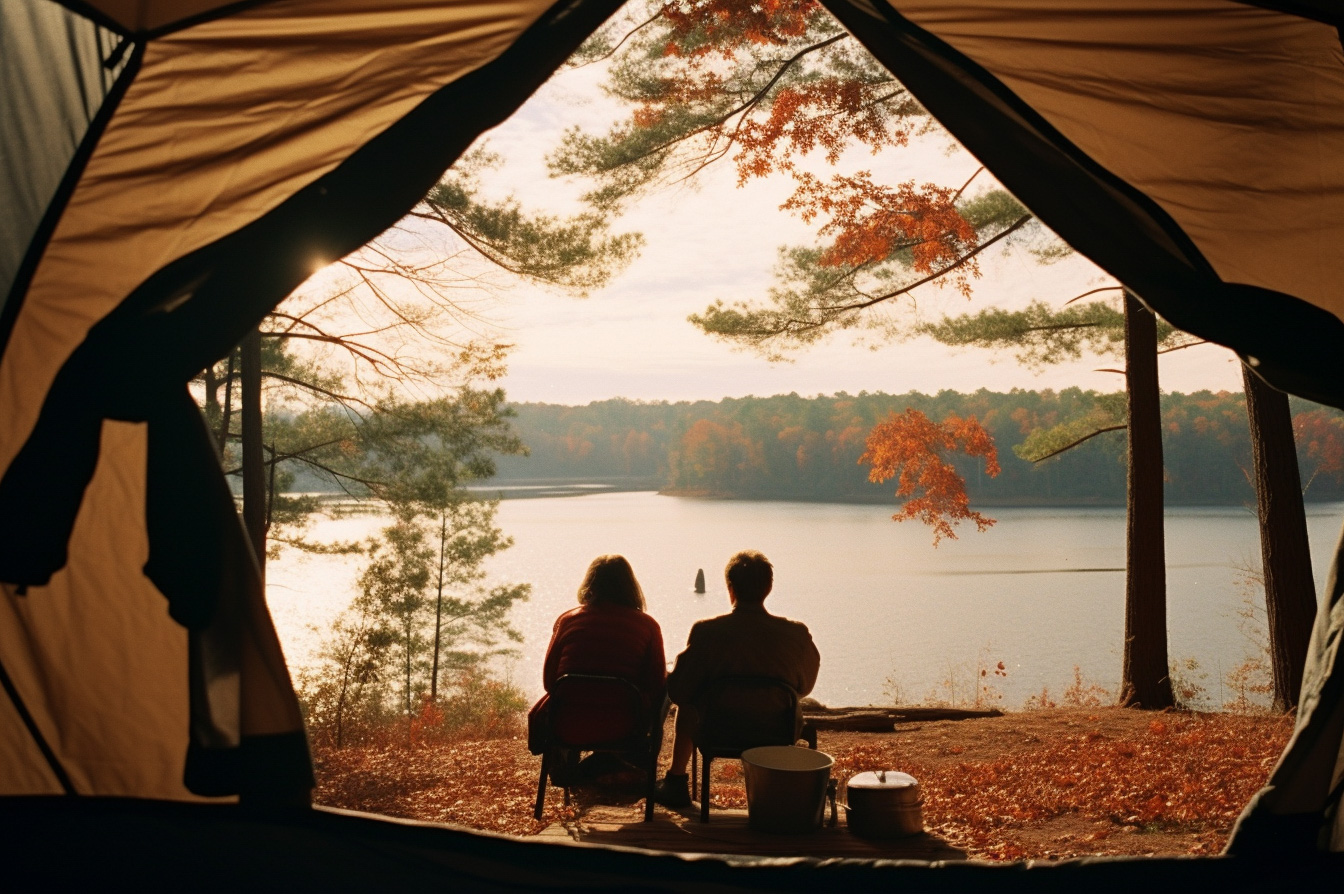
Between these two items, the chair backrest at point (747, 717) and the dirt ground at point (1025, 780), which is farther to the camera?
the dirt ground at point (1025, 780)

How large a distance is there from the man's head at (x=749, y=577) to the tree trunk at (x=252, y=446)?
5875 millimetres

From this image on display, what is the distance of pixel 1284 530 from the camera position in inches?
238

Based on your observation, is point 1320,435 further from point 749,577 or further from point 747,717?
point 747,717

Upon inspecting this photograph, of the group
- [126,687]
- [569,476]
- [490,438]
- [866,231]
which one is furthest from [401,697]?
[569,476]

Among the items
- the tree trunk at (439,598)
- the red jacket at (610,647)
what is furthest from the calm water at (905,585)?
the red jacket at (610,647)

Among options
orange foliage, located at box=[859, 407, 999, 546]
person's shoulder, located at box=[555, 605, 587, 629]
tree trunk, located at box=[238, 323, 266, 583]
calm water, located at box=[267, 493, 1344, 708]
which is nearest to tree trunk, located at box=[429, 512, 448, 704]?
calm water, located at box=[267, 493, 1344, 708]

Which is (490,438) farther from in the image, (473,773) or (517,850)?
(517,850)

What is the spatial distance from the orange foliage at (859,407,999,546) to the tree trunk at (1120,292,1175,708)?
145 inches

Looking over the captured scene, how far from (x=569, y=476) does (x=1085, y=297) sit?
3320cm

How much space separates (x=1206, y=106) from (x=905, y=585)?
26.4 m

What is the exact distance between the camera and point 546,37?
7.75 feet

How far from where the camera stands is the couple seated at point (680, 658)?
3.21 metres

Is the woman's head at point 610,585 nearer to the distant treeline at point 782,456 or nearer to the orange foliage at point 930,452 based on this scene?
the orange foliage at point 930,452

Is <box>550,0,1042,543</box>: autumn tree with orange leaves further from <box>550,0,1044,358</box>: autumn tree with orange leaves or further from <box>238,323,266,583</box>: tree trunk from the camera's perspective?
<box>238,323,266,583</box>: tree trunk
